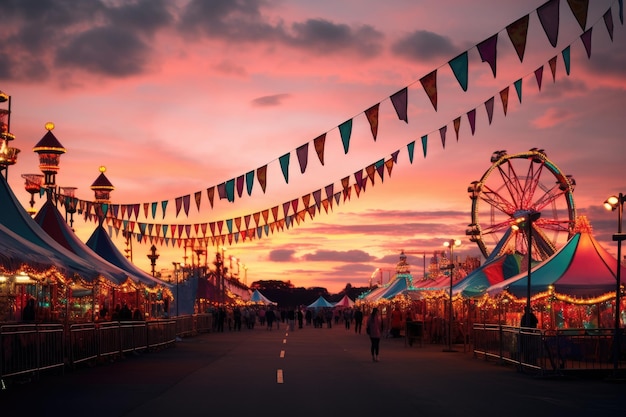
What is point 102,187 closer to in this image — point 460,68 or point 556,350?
point 556,350

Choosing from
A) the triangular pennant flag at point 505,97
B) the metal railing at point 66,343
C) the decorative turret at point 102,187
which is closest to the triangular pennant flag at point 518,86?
the triangular pennant flag at point 505,97

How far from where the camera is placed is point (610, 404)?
593 inches

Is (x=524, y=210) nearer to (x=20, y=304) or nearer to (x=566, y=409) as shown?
(x=20, y=304)

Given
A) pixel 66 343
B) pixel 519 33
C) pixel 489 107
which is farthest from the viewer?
pixel 489 107

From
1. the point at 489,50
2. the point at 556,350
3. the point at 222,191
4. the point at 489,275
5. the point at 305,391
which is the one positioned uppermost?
the point at 489,50

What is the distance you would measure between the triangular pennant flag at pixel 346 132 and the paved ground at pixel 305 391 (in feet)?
18.4

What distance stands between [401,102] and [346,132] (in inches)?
96.1

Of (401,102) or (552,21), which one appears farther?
(401,102)

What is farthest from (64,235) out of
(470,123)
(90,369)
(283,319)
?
(283,319)

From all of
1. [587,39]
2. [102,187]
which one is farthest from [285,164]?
[102,187]

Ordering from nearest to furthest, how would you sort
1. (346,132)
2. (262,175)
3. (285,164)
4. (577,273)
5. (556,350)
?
(556,350)
(346,132)
(285,164)
(262,175)
(577,273)

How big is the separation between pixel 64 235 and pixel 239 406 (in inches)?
871

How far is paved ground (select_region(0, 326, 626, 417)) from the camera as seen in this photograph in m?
13.6

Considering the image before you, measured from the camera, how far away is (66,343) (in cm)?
2155
